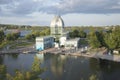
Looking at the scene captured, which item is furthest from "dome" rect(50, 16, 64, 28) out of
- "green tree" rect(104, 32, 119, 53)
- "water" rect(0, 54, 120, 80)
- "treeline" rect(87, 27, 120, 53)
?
"water" rect(0, 54, 120, 80)

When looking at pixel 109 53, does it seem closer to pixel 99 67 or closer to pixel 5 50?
pixel 99 67

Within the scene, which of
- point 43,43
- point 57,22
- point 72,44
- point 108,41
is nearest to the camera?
point 108,41

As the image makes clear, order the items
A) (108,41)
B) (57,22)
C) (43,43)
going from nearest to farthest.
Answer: (108,41) < (43,43) < (57,22)

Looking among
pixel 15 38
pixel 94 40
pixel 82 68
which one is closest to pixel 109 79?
pixel 82 68

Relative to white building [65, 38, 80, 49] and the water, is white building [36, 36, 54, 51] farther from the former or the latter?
the water

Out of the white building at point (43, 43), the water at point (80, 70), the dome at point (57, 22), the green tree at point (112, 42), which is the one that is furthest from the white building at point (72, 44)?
the water at point (80, 70)

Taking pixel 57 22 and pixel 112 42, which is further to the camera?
pixel 57 22

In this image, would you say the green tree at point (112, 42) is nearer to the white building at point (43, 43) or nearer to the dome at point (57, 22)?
the white building at point (43, 43)

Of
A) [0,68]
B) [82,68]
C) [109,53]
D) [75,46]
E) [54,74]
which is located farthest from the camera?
[75,46]

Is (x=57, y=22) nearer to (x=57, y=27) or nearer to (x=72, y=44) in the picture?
(x=57, y=27)

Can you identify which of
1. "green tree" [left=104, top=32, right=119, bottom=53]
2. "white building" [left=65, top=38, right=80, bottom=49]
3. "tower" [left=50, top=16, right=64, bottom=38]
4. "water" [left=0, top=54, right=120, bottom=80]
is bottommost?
"water" [left=0, top=54, right=120, bottom=80]

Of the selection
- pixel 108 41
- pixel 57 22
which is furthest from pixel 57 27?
pixel 108 41
